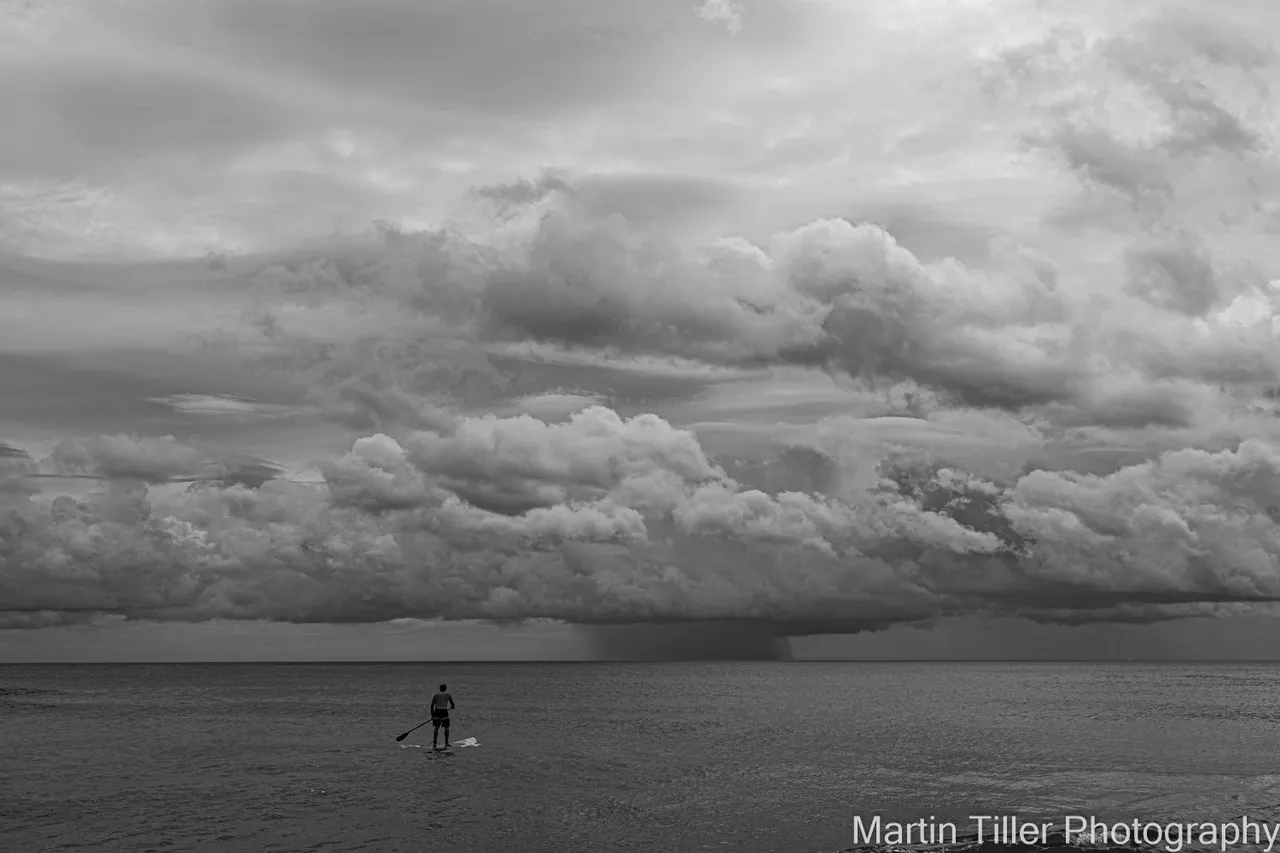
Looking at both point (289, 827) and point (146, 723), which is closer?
point (289, 827)

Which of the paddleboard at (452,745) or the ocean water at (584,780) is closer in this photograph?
the ocean water at (584,780)

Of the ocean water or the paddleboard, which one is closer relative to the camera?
the ocean water

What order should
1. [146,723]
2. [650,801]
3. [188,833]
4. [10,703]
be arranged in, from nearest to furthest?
[188,833] → [650,801] → [146,723] → [10,703]

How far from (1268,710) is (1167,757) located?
77782 millimetres

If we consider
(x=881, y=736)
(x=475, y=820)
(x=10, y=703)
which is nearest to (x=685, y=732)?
(x=881, y=736)

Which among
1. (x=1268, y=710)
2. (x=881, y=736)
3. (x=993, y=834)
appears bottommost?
(x=1268, y=710)

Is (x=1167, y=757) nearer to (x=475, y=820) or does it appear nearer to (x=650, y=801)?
(x=650, y=801)

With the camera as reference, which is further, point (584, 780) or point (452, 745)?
point (452, 745)

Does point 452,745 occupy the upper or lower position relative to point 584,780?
lower

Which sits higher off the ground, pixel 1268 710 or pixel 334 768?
pixel 334 768

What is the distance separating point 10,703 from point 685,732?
8604 cm

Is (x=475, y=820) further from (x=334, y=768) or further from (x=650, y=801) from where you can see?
(x=334, y=768)

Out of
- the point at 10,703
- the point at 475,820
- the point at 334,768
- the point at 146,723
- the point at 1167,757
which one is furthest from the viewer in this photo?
the point at 10,703

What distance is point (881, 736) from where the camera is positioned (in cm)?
7425
